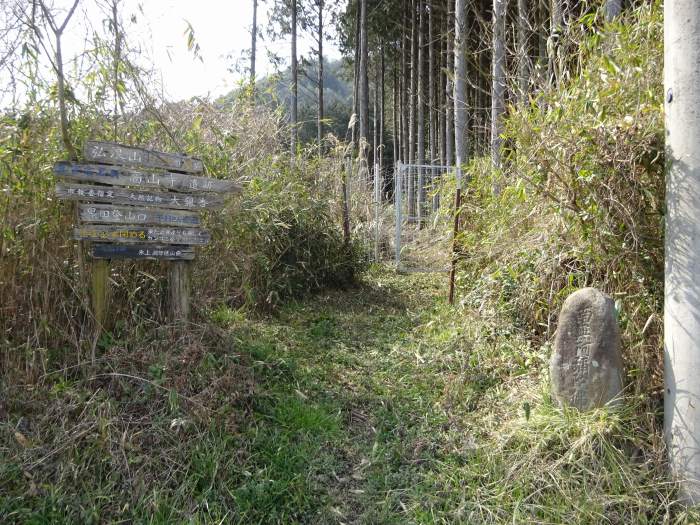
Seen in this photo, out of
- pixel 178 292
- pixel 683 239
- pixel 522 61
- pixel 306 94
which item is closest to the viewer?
pixel 683 239

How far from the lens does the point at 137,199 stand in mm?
3238

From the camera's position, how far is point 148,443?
2818 millimetres

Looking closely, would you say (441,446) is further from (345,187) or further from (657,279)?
(345,187)

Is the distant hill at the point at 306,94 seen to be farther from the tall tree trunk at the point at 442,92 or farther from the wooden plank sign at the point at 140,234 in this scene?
the tall tree trunk at the point at 442,92

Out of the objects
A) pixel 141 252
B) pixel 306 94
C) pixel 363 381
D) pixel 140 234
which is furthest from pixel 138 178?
pixel 306 94

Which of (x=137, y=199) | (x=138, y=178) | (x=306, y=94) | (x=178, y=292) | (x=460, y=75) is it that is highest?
(x=306, y=94)

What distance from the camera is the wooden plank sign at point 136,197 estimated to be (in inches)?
118

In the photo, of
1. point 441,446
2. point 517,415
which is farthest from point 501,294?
point 441,446

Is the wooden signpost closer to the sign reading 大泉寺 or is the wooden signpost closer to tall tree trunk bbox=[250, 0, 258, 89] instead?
the sign reading 大泉寺

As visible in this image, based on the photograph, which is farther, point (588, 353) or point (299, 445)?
point (299, 445)

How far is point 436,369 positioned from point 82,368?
2555 mm

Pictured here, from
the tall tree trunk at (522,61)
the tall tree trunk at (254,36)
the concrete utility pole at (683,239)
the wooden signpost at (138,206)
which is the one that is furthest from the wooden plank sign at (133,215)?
the tall tree trunk at (254,36)

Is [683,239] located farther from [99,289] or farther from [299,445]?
[99,289]

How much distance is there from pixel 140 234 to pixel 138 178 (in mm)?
363
